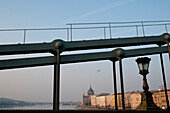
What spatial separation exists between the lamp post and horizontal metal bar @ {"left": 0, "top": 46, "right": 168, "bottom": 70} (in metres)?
3.38

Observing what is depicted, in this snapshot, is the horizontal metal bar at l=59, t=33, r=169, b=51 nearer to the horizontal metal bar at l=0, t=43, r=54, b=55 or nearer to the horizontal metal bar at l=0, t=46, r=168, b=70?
the horizontal metal bar at l=0, t=46, r=168, b=70

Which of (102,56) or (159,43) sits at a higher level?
(159,43)

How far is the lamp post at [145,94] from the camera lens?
7.18 m

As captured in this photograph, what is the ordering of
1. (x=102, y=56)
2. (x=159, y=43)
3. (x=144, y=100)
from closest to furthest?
1. (x=144, y=100)
2. (x=102, y=56)
3. (x=159, y=43)

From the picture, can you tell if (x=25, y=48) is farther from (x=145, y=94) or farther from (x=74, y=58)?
(x=145, y=94)

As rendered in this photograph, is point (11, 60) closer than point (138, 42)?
Yes

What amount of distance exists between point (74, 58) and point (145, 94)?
16.2ft

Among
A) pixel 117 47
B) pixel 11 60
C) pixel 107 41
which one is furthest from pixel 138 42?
pixel 11 60

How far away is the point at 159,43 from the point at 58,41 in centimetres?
719

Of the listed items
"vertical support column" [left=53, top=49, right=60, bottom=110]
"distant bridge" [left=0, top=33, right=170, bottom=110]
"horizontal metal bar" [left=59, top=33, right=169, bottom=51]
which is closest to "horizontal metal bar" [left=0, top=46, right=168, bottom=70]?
"distant bridge" [left=0, top=33, right=170, bottom=110]

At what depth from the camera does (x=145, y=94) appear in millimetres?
7402

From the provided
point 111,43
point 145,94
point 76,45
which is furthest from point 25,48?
point 145,94

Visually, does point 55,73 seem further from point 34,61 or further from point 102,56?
point 102,56

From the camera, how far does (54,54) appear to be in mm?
11125
